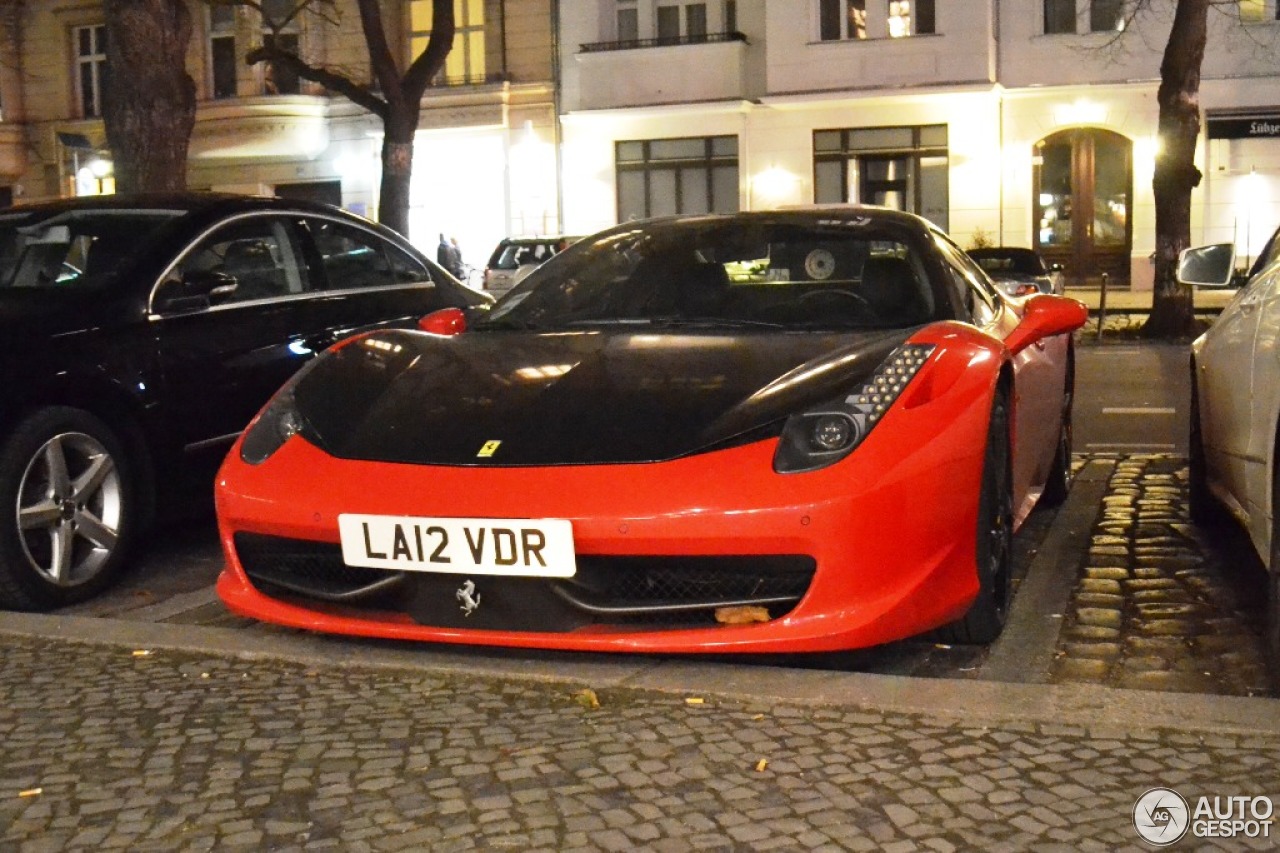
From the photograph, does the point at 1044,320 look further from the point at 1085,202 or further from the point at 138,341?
the point at 1085,202

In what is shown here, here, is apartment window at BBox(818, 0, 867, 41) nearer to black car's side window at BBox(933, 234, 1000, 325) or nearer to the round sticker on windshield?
black car's side window at BBox(933, 234, 1000, 325)

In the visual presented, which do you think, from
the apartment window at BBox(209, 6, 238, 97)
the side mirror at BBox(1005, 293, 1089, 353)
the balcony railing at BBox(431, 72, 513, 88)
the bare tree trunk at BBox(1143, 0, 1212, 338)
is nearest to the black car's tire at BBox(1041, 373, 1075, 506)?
the side mirror at BBox(1005, 293, 1089, 353)

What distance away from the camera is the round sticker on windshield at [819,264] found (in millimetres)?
5250

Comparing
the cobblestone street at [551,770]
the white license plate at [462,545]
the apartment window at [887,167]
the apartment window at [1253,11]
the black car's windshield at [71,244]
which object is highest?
the apartment window at [1253,11]

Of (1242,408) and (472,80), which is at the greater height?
(472,80)

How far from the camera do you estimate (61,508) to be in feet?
17.6

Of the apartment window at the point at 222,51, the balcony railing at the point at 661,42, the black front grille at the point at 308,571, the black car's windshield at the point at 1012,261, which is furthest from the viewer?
the apartment window at the point at 222,51

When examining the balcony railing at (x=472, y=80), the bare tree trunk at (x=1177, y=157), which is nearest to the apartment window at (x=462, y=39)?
the balcony railing at (x=472, y=80)

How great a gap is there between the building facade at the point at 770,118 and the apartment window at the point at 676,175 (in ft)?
0.14

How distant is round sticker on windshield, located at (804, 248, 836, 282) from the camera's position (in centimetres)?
525

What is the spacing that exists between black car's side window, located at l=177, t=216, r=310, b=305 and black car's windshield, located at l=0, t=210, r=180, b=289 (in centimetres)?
21

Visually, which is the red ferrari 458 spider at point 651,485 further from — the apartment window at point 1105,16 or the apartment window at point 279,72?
the apartment window at point 279,72

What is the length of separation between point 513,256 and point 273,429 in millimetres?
19408

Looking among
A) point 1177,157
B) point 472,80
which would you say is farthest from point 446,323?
point 472,80
